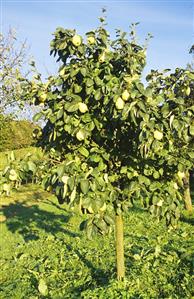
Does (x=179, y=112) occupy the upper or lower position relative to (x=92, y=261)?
upper

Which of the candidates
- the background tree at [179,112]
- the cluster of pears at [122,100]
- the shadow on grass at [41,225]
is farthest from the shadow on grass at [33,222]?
the cluster of pears at [122,100]

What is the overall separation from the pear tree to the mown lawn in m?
1.46

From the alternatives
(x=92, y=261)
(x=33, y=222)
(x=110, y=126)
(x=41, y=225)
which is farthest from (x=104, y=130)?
(x=33, y=222)

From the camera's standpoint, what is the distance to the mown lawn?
5.41 m

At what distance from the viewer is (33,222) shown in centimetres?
1183

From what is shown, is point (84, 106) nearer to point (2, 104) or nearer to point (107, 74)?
point (107, 74)

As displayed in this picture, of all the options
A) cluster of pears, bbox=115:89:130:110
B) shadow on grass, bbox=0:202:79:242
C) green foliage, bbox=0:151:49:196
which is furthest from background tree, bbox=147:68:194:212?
shadow on grass, bbox=0:202:79:242

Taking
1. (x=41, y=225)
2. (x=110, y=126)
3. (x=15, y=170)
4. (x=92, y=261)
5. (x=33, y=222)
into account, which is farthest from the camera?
(x=33, y=222)

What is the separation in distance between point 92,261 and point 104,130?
10.6 ft

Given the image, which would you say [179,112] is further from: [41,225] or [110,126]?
[41,225]

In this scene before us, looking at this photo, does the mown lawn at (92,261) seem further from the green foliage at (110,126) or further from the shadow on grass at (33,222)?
the green foliage at (110,126)

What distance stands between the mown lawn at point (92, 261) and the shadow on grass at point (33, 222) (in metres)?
0.03

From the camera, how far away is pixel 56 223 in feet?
37.4

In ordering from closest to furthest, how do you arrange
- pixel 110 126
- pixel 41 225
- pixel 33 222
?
pixel 110 126 < pixel 41 225 < pixel 33 222
